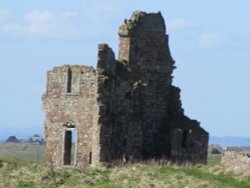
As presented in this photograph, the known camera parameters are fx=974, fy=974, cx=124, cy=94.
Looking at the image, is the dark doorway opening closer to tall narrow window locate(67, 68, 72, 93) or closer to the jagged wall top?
tall narrow window locate(67, 68, 72, 93)

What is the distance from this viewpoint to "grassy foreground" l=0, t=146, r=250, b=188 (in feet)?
107

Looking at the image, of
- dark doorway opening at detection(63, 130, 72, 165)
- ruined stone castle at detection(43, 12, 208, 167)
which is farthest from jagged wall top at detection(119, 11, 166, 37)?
dark doorway opening at detection(63, 130, 72, 165)

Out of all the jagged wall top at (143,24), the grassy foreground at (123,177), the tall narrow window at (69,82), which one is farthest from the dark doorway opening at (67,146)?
the grassy foreground at (123,177)

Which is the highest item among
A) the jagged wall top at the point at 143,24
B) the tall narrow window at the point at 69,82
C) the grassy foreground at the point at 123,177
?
the jagged wall top at the point at 143,24

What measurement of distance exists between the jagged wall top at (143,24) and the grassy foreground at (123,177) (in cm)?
1025

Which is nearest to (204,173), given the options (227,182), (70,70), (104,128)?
(227,182)

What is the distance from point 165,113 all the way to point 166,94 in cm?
92

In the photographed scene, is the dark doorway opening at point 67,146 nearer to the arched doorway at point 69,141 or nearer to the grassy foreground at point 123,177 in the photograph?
the arched doorway at point 69,141

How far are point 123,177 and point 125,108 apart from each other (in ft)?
32.6

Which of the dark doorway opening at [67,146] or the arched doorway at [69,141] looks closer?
the arched doorway at [69,141]

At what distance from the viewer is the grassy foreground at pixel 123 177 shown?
32.6 m

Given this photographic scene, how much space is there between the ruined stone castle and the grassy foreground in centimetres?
662

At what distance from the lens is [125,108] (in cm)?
4362

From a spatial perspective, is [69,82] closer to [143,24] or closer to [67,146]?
[67,146]
